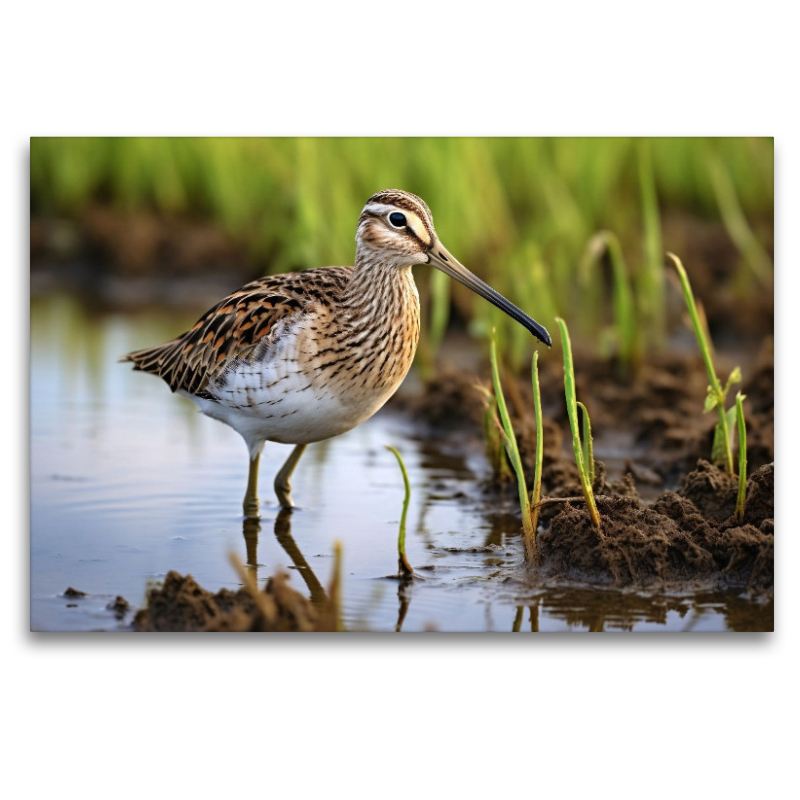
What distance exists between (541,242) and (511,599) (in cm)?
371

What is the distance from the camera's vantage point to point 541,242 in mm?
8961

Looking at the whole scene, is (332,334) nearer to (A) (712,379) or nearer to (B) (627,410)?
(A) (712,379)

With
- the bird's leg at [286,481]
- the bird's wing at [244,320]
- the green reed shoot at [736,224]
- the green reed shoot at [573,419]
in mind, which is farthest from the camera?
the green reed shoot at [736,224]

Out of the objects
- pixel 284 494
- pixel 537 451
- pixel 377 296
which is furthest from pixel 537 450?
pixel 284 494

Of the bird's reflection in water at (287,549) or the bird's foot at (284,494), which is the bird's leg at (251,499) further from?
the bird's foot at (284,494)

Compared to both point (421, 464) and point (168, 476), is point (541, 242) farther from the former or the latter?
point (168, 476)

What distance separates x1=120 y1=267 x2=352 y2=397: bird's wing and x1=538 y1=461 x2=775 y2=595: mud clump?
57.4 inches

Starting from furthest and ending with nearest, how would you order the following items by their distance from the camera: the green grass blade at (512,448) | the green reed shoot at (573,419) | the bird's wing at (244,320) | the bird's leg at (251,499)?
1. the bird's leg at (251,499)
2. the bird's wing at (244,320)
3. the green grass blade at (512,448)
4. the green reed shoot at (573,419)

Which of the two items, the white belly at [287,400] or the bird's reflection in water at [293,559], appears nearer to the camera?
the bird's reflection in water at [293,559]

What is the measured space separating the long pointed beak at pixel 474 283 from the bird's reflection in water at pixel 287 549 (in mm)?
1424

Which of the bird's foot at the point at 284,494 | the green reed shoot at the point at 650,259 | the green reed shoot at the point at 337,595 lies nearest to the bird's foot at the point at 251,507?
the bird's foot at the point at 284,494

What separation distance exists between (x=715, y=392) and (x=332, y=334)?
169 cm

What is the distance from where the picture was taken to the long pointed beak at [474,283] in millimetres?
5898
